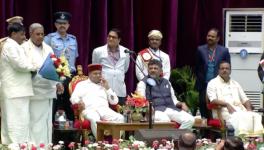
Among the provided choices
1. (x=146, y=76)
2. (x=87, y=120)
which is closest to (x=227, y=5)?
(x=146, y=76)

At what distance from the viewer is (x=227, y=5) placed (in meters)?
12.2

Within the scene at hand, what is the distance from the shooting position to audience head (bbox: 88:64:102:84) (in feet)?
32.6

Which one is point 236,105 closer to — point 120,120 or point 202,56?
point 202,56

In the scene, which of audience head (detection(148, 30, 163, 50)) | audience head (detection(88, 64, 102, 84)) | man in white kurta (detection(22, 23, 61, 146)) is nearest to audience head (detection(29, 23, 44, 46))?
man in white kurta (detection(22, 23, 61, 146))

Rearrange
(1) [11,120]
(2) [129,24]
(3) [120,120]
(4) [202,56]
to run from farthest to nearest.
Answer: (2) [129,24]
(4) [202,56]
(3) [120,120]
(1) [11,120]

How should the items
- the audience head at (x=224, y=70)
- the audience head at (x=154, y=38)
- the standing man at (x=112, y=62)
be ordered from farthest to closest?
the audience head at (x=154, y=38) → the standing man at (x=112, y=62) → the audience head at (x=224, y=70)

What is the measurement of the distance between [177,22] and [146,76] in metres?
2.13

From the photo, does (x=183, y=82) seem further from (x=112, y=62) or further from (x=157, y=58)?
(x=112, y=62)

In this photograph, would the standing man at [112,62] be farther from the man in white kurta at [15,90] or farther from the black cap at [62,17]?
the man in white kurta at [15,90]

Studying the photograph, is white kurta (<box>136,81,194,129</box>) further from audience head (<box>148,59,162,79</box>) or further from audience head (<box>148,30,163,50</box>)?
audience head (<box>148,30,163,50</box>)

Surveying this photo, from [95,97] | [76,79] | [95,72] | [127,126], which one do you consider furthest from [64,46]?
[127,126]

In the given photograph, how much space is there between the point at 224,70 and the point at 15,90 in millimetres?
2551

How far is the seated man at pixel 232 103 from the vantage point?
9930 mm

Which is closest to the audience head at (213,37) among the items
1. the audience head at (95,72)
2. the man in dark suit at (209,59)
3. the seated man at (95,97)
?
the man in dark suit at (209,59)
